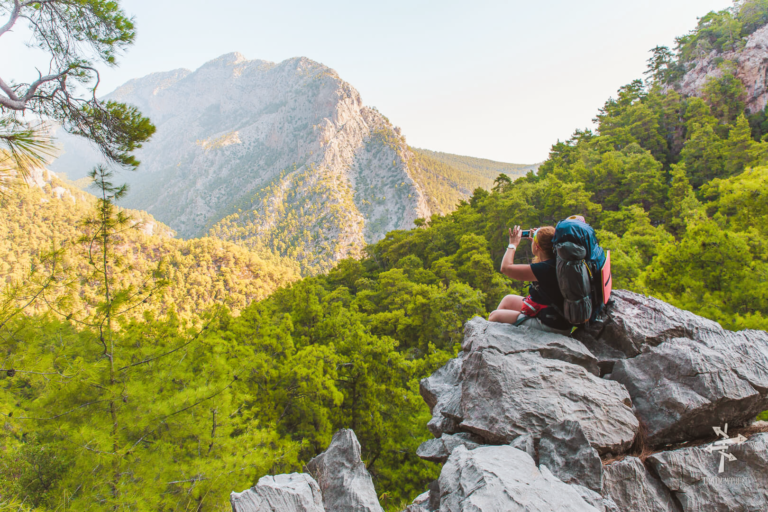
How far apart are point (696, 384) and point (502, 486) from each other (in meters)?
3.10

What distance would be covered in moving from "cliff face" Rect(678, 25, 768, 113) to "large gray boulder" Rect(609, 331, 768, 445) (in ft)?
138

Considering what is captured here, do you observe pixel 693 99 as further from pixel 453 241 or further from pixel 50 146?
pixel 50 146

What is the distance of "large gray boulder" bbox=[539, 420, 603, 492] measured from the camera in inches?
135

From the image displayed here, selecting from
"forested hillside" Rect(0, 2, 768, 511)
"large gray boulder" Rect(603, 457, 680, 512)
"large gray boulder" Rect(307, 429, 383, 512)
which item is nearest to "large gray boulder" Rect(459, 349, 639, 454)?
"large gray boulder" Rect(603, 457, 680, 512)

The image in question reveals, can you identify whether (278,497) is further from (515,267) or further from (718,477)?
(718,477)

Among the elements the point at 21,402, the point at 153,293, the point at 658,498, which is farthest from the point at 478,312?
the point at 21,402

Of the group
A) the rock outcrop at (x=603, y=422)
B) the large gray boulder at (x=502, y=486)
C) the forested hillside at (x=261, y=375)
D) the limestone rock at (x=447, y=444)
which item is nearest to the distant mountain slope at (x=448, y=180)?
the forested hillside at (x=261, y=375)

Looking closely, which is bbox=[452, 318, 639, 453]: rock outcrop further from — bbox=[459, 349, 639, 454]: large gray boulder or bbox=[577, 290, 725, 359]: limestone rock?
bbox=[577, 290, 725, 359]: limestone rock

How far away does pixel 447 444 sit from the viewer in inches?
180

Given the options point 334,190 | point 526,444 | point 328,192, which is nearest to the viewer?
point 526,444

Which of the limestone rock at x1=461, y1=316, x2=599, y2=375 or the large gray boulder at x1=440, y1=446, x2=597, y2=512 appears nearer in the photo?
the large gray boulder at x1=440, y1=446, x2=597, y2=512

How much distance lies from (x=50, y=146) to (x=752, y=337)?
9.12 metres

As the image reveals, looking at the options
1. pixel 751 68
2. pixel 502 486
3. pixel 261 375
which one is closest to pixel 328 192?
pixel 751 68

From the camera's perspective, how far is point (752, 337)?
467cm
